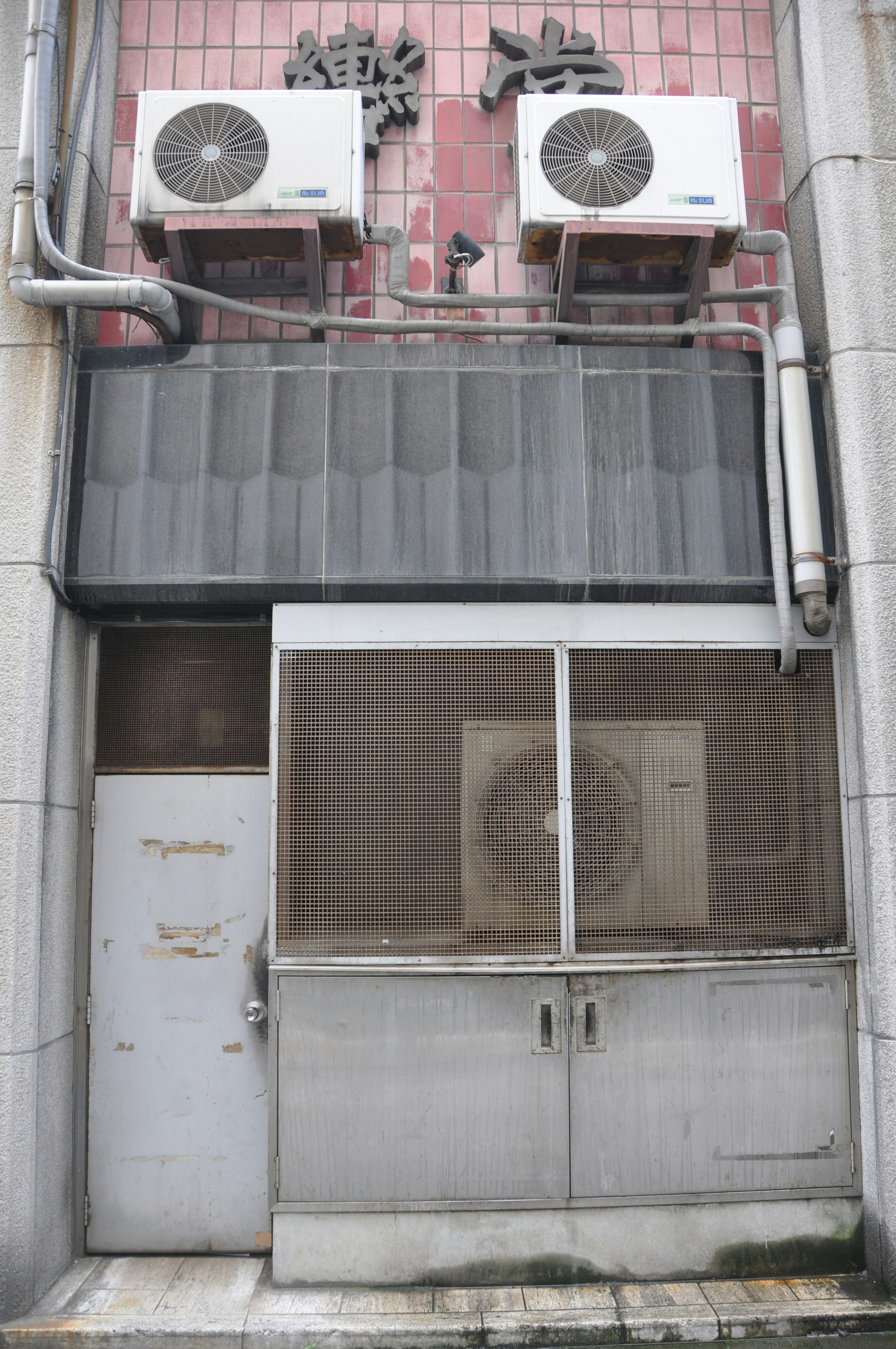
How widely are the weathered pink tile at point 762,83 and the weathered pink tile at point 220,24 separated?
3.34 meters

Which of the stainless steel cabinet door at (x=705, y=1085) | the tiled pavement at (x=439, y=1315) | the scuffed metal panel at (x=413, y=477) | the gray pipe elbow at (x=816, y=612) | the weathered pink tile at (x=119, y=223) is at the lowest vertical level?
the tiled pavement at (x=439, y=1315)

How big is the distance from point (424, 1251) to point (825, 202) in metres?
6.14

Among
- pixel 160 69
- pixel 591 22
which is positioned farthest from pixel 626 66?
pixel 160 69

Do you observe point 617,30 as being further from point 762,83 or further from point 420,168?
point 420,168

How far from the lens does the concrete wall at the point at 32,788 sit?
12.6 ft

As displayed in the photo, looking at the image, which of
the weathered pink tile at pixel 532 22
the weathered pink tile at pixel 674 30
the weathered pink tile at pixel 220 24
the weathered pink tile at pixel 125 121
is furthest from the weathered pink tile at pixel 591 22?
the weathered pink tile at pixel 125 121

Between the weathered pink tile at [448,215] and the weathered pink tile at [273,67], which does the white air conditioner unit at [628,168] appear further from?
the weathered pink tile at [273,67]

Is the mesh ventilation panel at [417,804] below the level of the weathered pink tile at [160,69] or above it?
below

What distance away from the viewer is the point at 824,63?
4.66m

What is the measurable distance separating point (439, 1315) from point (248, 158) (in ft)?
19.9

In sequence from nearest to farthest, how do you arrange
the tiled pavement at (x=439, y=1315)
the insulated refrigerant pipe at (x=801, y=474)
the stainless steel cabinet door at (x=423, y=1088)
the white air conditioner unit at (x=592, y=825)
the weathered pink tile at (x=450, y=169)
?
the tiled pavement at (x=439, y=1315)
the stainless steel cabinet door at (x=423, y=1088)
the white air conditioner unit at (x=592, y=825)
the insulated refrigerant pipe at (x=801, y=474)
the weathered pink tile at (x=450, y=169)

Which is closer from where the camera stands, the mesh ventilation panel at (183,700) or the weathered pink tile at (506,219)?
the mesh ventilation panel at (183,700)

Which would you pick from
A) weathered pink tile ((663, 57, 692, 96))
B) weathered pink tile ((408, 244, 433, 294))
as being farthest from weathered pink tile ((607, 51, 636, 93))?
weathered pink tile ((408, 244, 433, 294))

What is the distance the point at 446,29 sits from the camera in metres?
5.02
